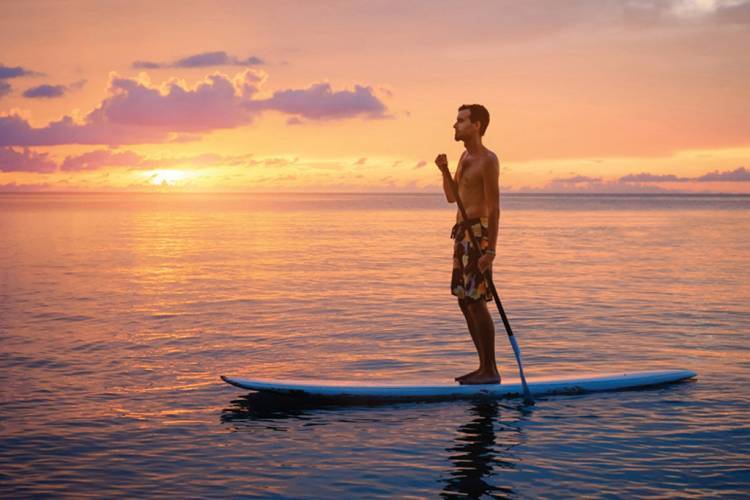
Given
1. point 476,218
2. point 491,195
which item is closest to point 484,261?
point 476,218

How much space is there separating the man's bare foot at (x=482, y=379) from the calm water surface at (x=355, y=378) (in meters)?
0.34

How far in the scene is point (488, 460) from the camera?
7.17m

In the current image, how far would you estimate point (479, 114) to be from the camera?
923cm

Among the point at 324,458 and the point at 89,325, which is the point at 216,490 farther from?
the point at 89,325

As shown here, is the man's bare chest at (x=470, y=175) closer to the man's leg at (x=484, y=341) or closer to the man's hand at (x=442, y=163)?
the man's hand at (x=442, y=163)

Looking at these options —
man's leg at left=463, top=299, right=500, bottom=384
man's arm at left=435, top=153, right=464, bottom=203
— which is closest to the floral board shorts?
man's leg at left=463, top=299, right=500, bottom=384

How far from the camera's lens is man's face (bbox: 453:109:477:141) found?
30.1 feet

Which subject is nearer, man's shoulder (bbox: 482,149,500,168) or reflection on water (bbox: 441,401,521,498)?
reflection on water (bbox: 441,401,521,498)

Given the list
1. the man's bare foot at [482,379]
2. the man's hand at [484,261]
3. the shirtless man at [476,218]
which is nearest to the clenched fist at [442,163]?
the shirtless man at [476,218]

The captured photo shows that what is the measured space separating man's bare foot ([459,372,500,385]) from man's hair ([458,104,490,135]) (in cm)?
281

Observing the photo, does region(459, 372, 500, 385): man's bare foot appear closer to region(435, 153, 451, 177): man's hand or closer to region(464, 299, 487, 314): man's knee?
region(464, 299, 487, 314): man's knee

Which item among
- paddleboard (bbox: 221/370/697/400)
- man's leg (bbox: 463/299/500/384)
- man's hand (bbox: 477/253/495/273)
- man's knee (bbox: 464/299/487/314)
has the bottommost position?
paddleboard (bbox: 221/370/697/400)

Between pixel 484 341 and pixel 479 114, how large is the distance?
2601 mm

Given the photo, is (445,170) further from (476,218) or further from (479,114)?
(479,114)
